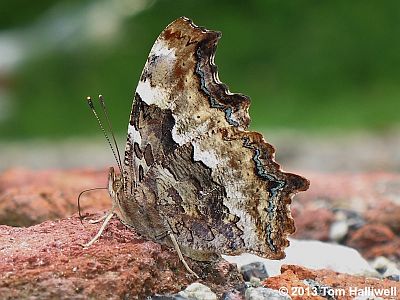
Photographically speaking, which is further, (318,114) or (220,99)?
(318,114)

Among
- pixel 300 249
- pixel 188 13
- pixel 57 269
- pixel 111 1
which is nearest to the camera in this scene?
pixel 57 269

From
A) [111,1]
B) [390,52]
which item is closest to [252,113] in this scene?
[390,52]

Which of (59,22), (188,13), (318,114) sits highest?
(59,22)

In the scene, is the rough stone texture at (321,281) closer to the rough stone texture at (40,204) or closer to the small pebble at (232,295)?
the small pebble at (232,295)

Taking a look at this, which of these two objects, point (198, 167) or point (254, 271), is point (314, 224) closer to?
point (254, 271)

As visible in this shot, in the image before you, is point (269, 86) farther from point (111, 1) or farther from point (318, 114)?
point (111, 1)

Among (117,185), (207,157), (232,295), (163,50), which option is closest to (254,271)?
(232,295)

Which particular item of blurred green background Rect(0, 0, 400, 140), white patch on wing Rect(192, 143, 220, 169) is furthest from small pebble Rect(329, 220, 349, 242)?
blurred green background Rect(0, 0, 400, 140)
